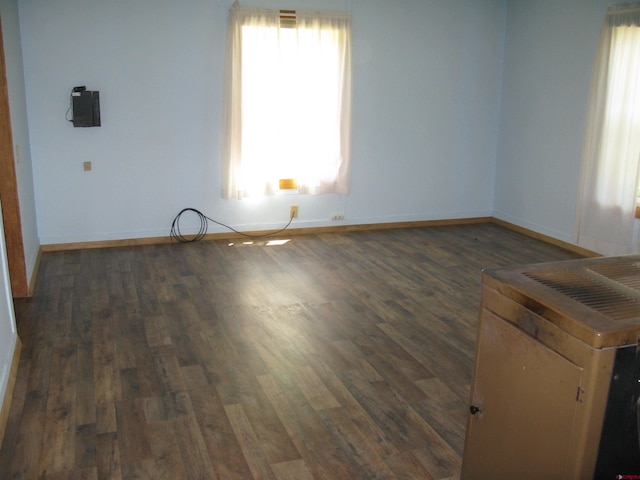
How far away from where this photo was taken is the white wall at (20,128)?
448 cm

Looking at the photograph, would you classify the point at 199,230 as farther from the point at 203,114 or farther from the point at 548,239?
the point at 548,239

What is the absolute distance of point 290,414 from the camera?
3.03 m

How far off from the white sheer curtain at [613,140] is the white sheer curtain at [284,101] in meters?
2.30

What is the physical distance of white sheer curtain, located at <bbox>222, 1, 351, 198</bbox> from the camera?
5879 mm

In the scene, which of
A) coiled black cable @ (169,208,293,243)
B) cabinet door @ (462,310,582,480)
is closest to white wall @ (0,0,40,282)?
coiled black cable @ (169,208,293,243)

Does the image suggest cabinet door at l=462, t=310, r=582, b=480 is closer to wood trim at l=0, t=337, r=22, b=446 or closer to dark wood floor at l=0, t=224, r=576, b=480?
dark wood floor at l=0, t=224, r=576, b=480

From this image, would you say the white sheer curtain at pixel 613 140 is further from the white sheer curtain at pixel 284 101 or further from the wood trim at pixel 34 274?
the wood trim at pixel 34 274

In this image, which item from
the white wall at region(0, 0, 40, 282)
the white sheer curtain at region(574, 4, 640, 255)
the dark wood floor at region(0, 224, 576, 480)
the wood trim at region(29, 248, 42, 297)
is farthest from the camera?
the white sheer curtain at region(574, 4, 640, 255)

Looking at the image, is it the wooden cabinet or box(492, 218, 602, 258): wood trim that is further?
box(492, 218, 602, 258): wood trim

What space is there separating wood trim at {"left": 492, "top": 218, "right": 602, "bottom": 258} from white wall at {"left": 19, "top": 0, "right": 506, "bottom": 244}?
316 mm

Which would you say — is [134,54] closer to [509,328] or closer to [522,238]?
[522,238]

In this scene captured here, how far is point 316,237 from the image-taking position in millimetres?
6453

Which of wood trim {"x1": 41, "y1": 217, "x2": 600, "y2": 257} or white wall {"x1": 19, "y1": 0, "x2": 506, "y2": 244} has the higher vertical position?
white wall {"x1": 19, "y1": 0, "x2": 506, "y2": 244}

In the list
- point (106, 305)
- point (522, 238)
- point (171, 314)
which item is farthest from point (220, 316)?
point (522, 238)
